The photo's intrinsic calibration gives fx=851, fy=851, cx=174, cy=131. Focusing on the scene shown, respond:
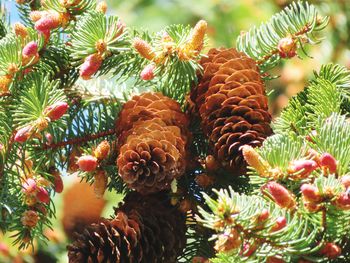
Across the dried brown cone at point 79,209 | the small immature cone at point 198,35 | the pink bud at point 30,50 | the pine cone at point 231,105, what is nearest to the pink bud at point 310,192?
the pine cone at point 231,105

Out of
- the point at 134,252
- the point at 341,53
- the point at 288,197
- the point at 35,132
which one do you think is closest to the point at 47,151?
the point at 35,132

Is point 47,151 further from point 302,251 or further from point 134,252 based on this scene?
point 302,251

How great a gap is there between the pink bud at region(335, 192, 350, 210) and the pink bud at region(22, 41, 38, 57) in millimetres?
432

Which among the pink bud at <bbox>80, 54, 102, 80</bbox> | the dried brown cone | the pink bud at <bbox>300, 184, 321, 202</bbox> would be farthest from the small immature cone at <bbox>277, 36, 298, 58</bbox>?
the dried brown cone

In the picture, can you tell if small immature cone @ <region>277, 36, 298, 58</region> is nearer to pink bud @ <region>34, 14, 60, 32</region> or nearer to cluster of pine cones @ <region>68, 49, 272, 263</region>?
cluster of pine cones @ <region>68, 49, 272, 263</region>

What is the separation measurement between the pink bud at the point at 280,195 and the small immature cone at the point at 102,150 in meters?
0.28

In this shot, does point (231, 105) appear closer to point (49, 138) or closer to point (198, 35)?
point (198, 35)

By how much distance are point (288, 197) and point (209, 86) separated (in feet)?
0.90

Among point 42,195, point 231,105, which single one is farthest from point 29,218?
point 231,105

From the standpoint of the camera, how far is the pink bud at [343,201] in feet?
2.54

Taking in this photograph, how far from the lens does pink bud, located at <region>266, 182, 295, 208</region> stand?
2.60 ft

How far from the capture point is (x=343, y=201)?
774 millimetres

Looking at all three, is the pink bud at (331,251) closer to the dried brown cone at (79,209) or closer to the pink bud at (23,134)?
the pink bud at (23,134)

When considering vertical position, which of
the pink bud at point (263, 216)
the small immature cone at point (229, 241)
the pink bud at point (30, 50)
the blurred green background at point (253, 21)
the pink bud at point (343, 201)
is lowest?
the small immature cone at point (229, 241)
